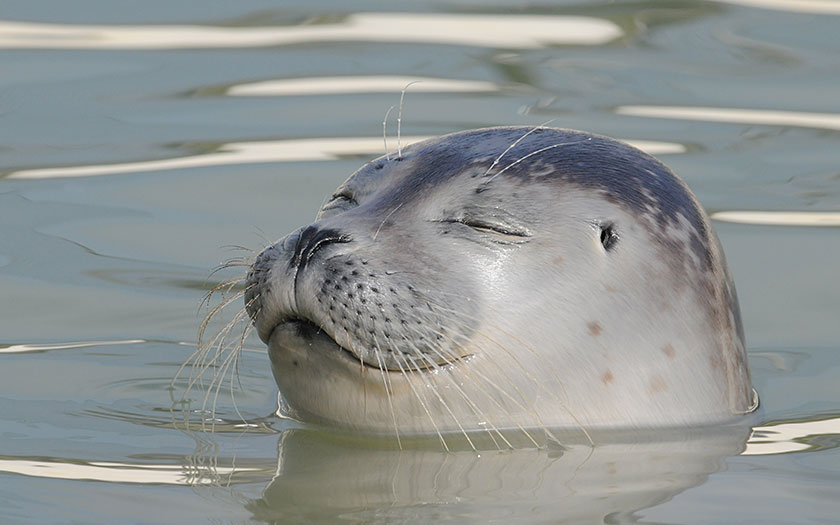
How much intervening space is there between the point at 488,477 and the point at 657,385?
2.17ft

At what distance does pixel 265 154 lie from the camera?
27.6 feet

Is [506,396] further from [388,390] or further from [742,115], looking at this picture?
[742,115]

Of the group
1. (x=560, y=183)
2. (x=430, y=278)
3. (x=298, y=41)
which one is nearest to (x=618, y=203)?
(x=560, y=183)

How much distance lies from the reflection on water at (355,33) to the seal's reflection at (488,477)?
19.2 ft

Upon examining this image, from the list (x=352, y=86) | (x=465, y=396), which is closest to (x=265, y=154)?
(x=352, y=86)

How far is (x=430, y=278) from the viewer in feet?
15.0

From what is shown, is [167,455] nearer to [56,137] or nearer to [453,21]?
[56,137]

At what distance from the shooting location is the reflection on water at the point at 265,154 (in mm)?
8164

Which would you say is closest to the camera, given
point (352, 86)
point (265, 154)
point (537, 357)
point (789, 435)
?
point (537, 357)

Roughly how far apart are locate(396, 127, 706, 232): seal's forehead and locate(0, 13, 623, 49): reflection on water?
538 cm

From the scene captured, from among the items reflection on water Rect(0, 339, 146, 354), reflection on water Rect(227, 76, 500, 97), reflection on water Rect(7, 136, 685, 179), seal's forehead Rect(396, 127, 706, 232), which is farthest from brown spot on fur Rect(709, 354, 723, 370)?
reflection on water Rect(227, 76, 500, 97)

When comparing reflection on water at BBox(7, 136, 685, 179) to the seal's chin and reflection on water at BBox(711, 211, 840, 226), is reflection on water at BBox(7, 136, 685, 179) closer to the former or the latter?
reflection on water at BBox(711, 211, 840, 226)

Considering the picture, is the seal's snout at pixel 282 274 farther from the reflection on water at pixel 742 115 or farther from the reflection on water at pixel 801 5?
the reflection on water at pixel 801 5

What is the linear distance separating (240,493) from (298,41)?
6443 millimetres
